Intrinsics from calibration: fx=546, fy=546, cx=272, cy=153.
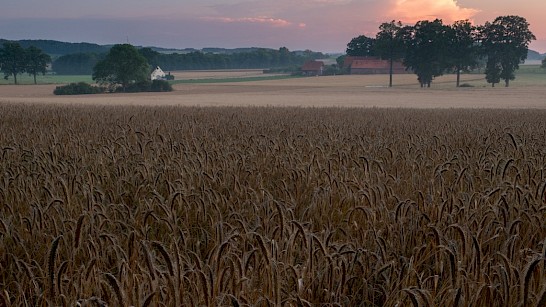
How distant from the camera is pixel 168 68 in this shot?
14250 centimetres

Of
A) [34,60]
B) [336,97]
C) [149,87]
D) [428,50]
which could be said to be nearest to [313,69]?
[428,50]

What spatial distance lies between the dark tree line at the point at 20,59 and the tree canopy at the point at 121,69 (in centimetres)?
3159

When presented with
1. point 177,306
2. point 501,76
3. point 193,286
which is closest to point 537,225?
point 193,286

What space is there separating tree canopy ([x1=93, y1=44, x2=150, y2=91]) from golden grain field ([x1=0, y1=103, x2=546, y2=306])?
67.6m

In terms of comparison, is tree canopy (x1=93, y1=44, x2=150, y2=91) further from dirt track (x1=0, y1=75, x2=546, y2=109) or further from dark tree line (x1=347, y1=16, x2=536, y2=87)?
dark tree line (x1=347, y1=16, x2=536, y2=87)

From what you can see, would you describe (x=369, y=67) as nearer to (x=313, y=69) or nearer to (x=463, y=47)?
(x=313, y=69)

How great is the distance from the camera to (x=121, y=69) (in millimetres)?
72125

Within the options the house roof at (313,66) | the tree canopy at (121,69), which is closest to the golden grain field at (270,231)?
the tree canopy at (121,69)

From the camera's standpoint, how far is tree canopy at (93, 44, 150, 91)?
71.9m

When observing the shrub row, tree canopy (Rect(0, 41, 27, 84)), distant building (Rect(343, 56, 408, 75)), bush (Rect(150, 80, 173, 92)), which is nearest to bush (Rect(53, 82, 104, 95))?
the shrub row

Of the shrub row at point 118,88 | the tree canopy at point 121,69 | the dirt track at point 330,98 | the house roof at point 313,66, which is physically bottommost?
the dirt track at point 330,98

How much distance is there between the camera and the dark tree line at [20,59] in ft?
320

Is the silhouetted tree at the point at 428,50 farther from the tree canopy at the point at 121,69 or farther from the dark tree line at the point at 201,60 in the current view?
the dark tree line at the point at 201,60

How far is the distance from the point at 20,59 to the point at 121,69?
3712 centimetres
